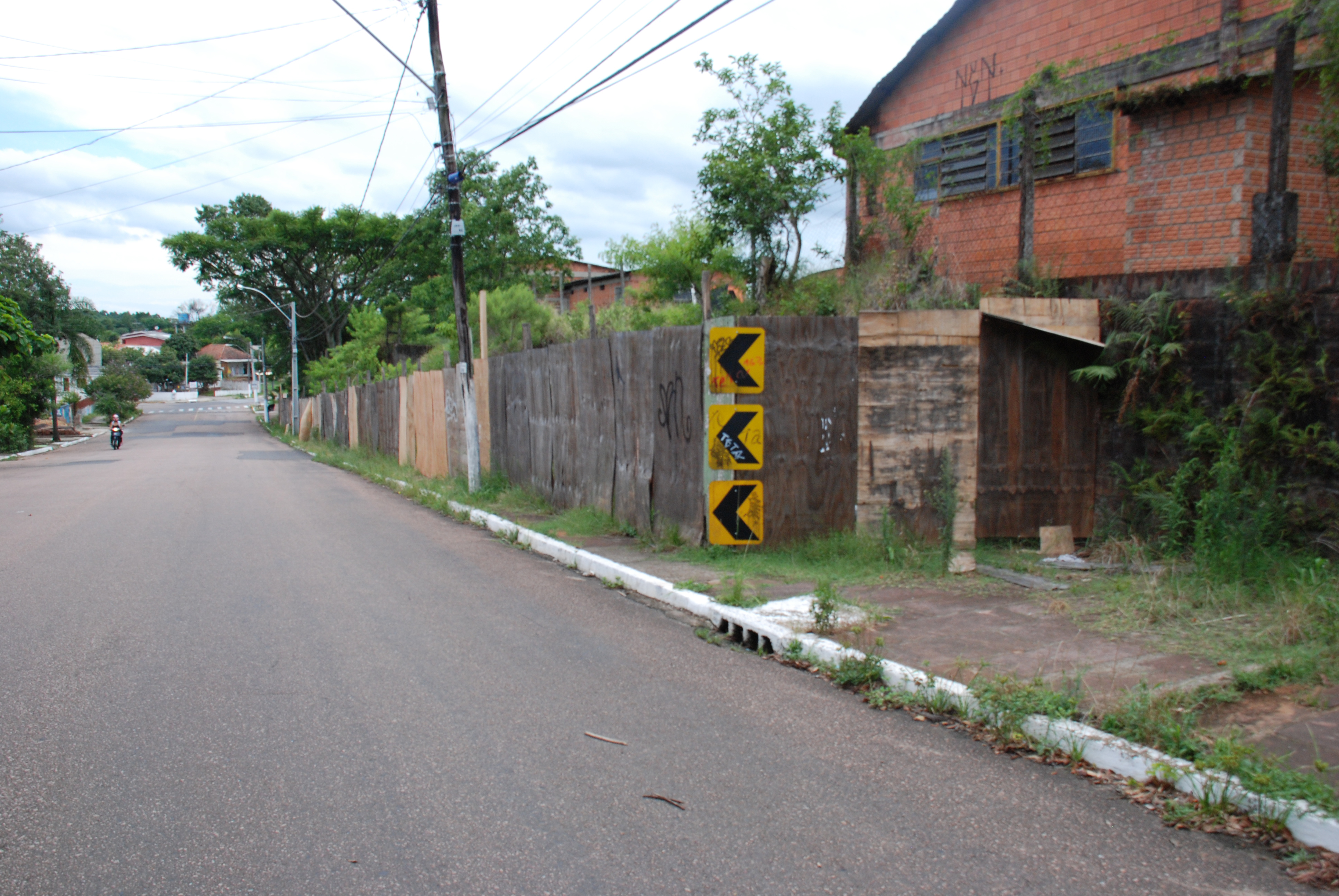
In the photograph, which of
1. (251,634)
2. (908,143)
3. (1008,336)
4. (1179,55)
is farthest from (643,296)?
(251,634)

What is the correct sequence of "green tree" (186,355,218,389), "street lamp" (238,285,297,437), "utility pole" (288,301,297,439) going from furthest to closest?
"green tree" (186,355,218,389) → "utility pole" (288,301,297,439) → "street lamp" (238,285,297,437)

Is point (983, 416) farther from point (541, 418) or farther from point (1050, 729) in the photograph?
point (541, 418)

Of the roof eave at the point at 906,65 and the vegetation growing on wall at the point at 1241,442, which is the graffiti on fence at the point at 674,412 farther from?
the roof eave at the point at 906,65

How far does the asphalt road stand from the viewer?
3.07 m

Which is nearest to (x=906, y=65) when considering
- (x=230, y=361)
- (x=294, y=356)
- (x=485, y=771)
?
(x=485, y=771)

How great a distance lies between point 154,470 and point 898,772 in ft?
74.6

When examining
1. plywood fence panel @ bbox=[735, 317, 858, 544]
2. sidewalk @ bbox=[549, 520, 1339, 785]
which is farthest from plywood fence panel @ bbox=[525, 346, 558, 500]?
sidewalk @ bbox=[549, 520, 1339, 785]

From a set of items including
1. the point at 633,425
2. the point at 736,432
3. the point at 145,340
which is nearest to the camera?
the point at 736,432

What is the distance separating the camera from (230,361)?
151m

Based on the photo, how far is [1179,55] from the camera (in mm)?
11438

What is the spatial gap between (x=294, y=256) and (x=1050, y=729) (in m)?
52.9

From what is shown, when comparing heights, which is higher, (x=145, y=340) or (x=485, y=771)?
(x=145, y=340)

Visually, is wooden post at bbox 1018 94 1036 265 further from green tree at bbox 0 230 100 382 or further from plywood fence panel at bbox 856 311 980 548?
green tree at bbox 0 230 100 382

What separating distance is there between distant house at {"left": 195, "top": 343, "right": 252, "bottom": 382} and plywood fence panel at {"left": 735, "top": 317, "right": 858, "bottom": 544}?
498 feet
